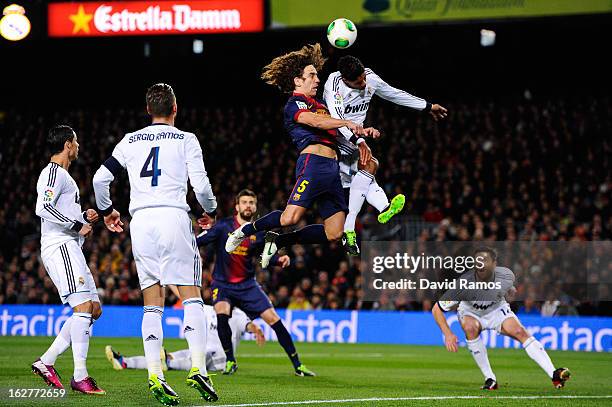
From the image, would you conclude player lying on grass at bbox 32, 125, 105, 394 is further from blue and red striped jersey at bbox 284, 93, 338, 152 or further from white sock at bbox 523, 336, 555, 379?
white sock at bbox 523, 336, 555, 379

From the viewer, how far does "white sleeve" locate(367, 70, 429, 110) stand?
10.5 metres

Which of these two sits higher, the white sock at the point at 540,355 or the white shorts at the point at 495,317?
the white shorts at the point at 495,317

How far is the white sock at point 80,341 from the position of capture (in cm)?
920

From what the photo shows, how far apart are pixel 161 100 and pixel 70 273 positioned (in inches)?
89.8

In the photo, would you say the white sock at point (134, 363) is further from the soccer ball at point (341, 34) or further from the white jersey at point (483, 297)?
the soccer ball at point (341, 34)

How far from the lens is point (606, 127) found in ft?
84.7

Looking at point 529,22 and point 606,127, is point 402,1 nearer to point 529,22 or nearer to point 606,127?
point 529,22

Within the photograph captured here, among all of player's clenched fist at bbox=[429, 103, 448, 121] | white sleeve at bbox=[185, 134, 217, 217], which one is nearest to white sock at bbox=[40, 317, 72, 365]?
white sleeve at bbox=[185, 134, 217, 217]

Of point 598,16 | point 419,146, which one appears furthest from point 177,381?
point 419,146

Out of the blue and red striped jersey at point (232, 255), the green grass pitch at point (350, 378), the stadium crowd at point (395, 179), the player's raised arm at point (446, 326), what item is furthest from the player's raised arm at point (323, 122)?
the stadium crowd at point (395, 179)

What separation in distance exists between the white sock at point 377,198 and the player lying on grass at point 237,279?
200cm

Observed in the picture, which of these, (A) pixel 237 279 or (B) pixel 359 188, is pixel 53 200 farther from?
(A) pixel 237 279

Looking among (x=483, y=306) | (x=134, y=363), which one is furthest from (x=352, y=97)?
(x=134, y=363)

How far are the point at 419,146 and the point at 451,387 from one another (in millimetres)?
16331
